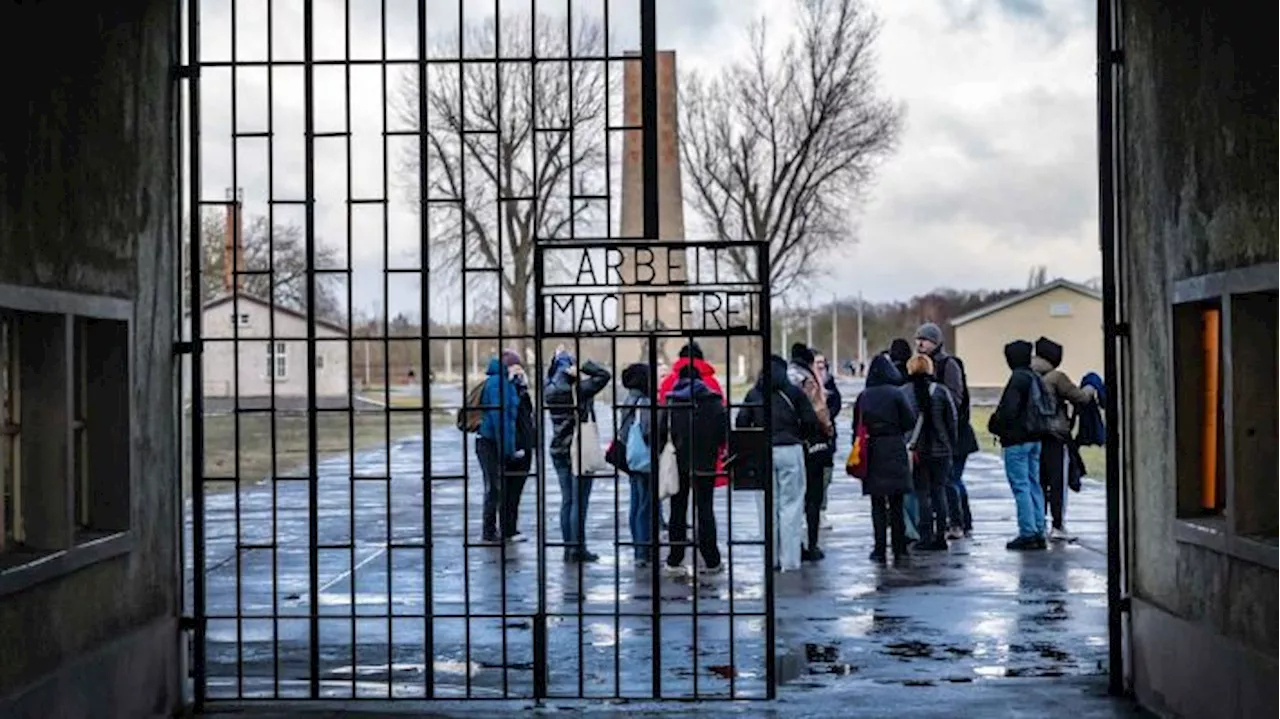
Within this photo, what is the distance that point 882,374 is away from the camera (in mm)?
15977

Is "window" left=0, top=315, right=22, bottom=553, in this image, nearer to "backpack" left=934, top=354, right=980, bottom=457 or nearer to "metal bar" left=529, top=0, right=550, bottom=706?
"metal bar" left=529, top=0, right=550, bottom=706

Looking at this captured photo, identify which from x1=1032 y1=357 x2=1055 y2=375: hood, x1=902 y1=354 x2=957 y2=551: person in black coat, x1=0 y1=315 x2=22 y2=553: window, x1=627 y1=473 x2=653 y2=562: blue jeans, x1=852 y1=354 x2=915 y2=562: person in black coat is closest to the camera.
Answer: x1=0 y1=315 x2=22 y2=553: window

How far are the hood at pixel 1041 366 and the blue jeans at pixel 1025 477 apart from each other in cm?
65

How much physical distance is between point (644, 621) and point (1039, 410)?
17.1 feet

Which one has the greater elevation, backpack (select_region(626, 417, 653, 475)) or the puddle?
backpack (select_region(626, 417, 653, 475))

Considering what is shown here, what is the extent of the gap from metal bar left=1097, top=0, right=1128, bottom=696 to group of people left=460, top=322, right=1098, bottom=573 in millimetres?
4062

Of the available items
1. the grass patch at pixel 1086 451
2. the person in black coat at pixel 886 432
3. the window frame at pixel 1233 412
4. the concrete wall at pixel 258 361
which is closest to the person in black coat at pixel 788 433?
the person in black coat at pixel 886 432

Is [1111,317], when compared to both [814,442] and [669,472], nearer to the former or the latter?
[669,472]

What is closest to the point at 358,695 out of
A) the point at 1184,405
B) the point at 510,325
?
the point at 1184,405

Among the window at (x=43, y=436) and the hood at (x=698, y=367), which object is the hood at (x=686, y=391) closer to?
the hood at (x=698, y=367)

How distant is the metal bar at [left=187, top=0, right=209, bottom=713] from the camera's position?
10094 mm

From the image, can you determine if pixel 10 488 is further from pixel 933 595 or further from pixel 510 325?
pixel 510 325

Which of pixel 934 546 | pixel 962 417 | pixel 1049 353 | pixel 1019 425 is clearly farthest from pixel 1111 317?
pixel 962 417

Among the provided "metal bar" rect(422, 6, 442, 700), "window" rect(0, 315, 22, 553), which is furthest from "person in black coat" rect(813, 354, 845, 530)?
"window" rect(0, 315, 22, 553)
